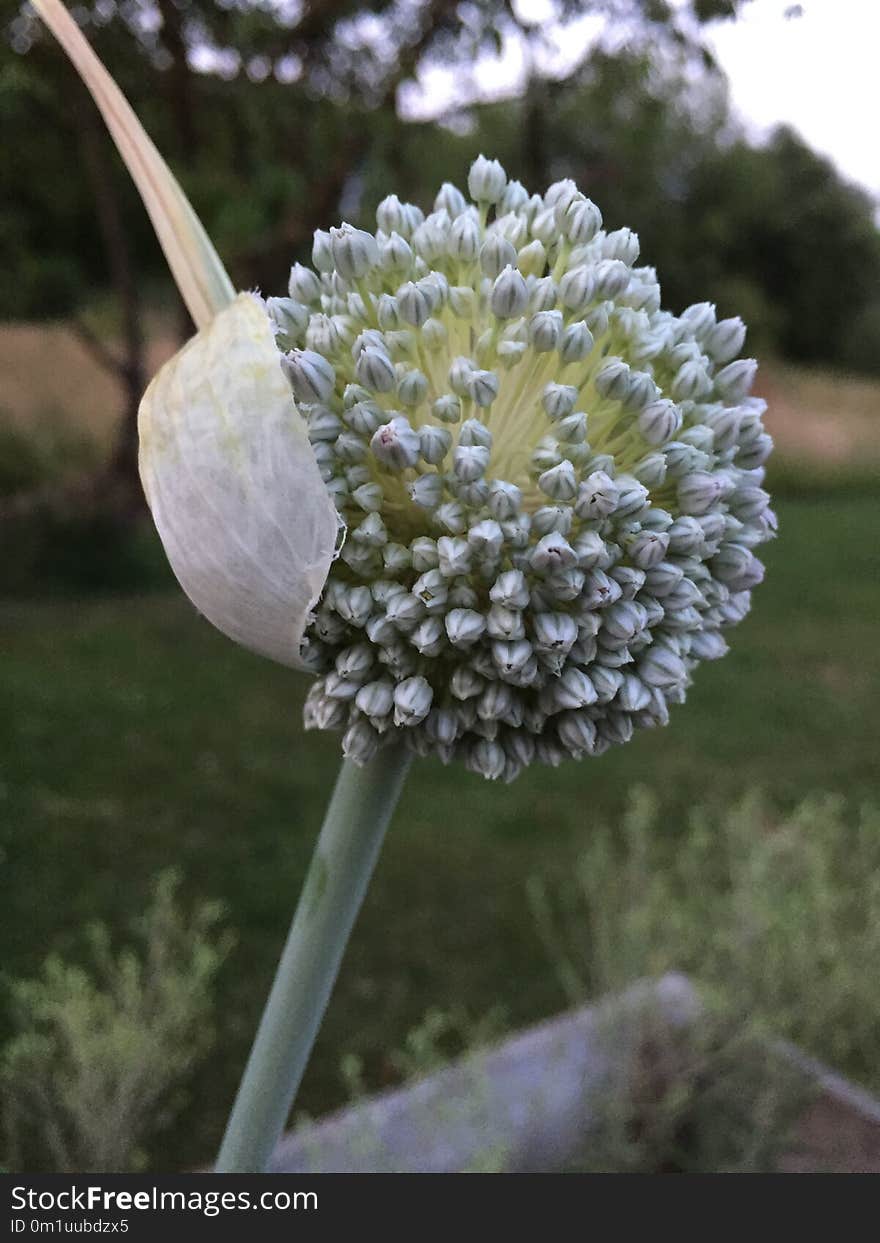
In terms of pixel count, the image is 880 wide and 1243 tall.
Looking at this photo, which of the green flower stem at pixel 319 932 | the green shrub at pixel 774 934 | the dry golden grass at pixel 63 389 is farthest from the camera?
the dry golden grass at pixel 63 389

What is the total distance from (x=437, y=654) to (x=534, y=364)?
10 cm

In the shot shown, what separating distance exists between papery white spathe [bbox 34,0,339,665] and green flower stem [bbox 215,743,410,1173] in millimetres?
93

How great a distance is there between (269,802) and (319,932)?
4.09 feet

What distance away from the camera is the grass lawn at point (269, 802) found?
1100 mm

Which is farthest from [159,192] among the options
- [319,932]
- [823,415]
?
[823,415]

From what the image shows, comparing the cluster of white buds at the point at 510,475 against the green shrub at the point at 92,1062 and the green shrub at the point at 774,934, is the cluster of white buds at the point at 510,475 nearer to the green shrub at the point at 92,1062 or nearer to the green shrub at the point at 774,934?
the green shrub at the point at 92,1062

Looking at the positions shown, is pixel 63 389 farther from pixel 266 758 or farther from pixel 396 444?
pixel 396 444

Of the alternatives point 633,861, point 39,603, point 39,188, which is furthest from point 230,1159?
point 39,603

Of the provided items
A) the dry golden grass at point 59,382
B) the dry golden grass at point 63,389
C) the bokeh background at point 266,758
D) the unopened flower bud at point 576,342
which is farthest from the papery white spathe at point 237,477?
the dry golden grass at point 63,389

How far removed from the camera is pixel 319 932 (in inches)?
14.2

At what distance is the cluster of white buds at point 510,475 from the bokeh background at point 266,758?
262 millimetres

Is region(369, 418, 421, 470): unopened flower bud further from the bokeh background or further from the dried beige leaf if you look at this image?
the bokeh background

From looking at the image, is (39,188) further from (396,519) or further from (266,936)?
(396,519)

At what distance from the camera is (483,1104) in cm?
82
